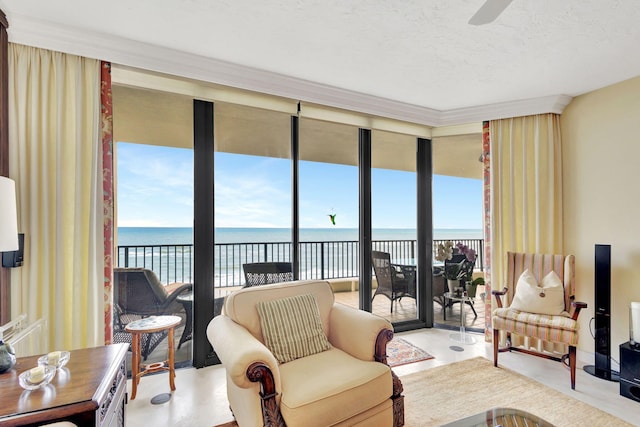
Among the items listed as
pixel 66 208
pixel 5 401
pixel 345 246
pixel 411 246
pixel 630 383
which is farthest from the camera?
pixel 345 246

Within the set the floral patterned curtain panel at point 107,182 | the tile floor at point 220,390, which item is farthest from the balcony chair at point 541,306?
the floral patterned curtain panel at point 107,182

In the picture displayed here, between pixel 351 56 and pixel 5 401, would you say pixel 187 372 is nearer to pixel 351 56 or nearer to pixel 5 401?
pixel 5 401

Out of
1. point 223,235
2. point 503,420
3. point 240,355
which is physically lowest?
point 503,420

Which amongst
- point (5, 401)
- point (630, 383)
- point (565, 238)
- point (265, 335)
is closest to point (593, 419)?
point (630, 383)

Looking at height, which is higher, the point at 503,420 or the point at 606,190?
the point at 606,190

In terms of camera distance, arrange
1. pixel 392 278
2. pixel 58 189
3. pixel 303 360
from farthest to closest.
Answer: pixel 392 278, pixel 58 189, pixel 303 360

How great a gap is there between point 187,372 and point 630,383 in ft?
11.5

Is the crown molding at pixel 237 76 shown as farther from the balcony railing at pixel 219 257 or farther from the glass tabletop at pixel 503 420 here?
the glass tabletop at pixel 503 420

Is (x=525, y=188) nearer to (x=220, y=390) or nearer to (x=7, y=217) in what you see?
(x=220, y=390)

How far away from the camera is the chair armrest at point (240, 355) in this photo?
1.49 m

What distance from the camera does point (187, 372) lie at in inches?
107

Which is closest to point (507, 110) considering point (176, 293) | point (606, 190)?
point (606, 190)

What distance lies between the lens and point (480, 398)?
232 cm

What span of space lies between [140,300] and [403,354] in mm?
2504
